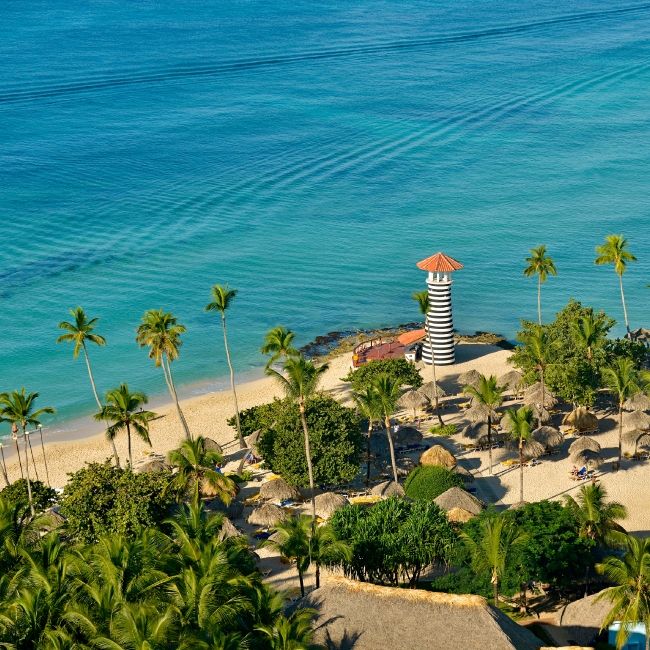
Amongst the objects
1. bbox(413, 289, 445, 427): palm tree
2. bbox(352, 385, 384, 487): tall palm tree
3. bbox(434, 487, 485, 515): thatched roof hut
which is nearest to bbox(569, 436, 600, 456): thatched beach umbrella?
bbox(434, 487, 485, 515): thatched roof hut

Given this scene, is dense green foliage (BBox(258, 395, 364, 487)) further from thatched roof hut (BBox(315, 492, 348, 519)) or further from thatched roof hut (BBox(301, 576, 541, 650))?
thatched roof hut (BBox(301, 576, 541, 650))

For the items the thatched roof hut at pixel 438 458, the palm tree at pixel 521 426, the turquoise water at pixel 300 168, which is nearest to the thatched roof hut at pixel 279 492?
the thatched roof hut at pixel 438 458

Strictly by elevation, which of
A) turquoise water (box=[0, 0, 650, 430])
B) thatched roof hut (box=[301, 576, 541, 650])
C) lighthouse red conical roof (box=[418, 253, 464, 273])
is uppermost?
turquoise water (box=[0, 0, 650, 430])

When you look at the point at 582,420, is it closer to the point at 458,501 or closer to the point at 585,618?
the point at 458,501

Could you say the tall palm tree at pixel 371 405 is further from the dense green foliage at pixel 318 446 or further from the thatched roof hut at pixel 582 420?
the thatched roof hut at pixel 582 420

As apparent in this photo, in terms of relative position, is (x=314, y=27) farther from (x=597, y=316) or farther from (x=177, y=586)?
(x=177, y=586)

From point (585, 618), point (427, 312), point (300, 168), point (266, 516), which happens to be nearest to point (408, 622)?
Result: point (585, 618)

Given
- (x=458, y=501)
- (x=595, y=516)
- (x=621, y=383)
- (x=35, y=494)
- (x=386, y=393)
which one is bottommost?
(x=458, y=501)
